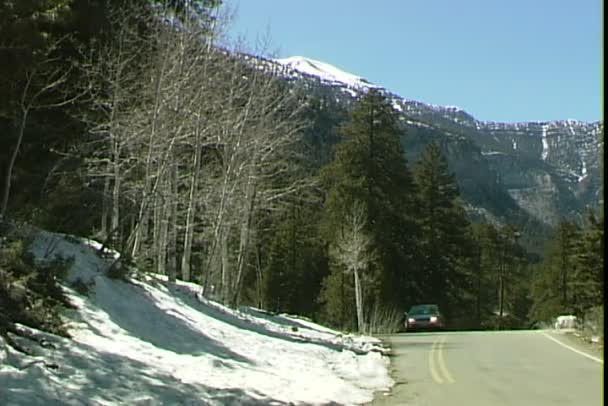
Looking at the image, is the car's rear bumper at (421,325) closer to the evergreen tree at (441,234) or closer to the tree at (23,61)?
the evergreen tree at (441,234)

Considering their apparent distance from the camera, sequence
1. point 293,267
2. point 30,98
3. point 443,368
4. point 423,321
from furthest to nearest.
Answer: point 293,267, point 423,321, point 443,368, point 30,98

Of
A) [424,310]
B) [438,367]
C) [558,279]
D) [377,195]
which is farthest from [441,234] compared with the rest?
[438,367]

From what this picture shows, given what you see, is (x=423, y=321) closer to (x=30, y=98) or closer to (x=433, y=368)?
(x=433, y=368)

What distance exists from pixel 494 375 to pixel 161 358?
22.1 ft

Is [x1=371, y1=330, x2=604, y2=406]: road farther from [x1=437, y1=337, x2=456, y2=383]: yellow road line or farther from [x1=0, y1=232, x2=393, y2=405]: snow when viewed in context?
[x1=0, y1=232, x2=393, y2=405]: snow

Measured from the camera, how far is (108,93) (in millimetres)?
21344

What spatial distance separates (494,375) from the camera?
48.9 ft

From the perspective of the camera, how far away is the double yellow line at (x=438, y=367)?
47.0 ft

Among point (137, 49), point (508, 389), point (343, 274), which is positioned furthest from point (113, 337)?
point (343, 274)

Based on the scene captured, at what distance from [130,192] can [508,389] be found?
1413 centimetres

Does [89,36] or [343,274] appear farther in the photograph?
[343,274]

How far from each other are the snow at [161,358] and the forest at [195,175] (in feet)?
2.50

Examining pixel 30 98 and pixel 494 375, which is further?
pixel 30 98

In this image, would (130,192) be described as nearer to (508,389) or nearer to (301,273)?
(508,389)
